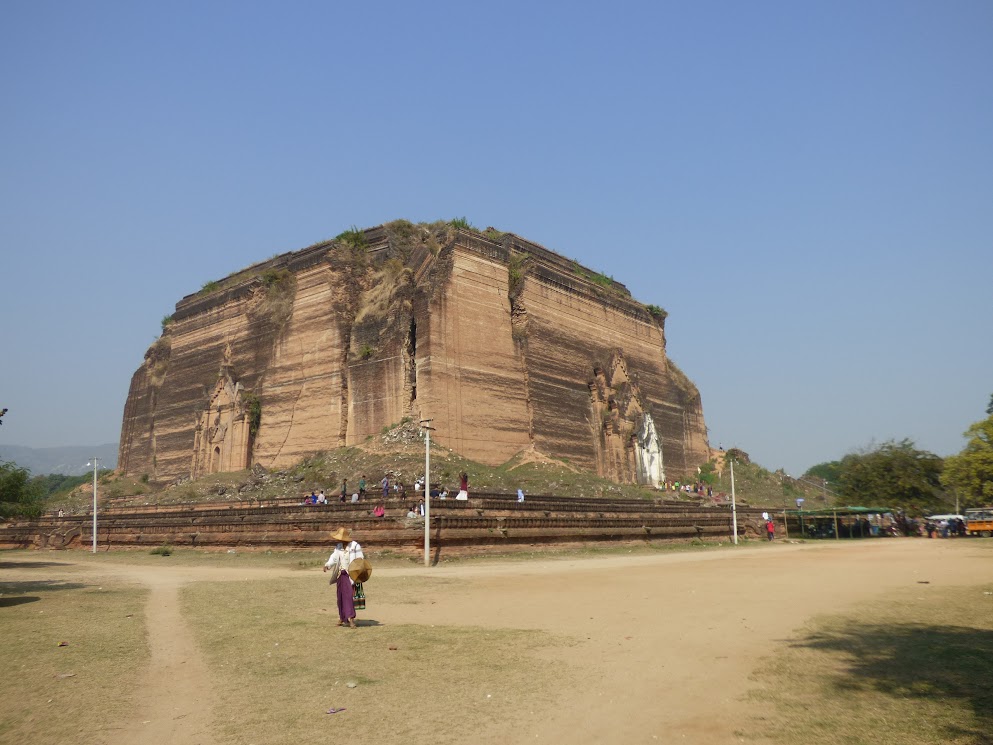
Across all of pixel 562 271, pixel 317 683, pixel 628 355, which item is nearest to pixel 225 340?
pixel 562 271

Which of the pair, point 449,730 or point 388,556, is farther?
point 388,556

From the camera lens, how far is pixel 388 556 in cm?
2181

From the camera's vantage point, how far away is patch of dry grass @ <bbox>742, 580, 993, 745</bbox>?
5.16 meters

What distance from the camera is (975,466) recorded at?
28.2 m

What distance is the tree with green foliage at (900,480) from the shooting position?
41.2m

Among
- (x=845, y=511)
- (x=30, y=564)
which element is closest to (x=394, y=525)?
(x=30, y=564)

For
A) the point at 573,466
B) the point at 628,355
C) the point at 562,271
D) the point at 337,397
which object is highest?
the point at 562,271

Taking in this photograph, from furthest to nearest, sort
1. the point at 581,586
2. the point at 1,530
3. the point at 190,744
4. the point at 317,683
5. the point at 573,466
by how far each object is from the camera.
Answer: the point at 573,466, the point at 1,530, the point at 581,586, the point at 317,683, the point at 190,744

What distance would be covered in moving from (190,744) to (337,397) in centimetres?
3168

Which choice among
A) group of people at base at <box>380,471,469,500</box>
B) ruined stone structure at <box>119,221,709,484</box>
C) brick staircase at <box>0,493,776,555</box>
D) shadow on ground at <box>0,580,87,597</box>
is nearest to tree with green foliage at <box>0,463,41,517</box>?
brick staircase at <box>0,493,776,555</box>

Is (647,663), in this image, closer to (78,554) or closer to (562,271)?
(78,554)

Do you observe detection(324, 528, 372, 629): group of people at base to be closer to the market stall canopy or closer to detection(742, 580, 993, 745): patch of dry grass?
detection(742, 580, 993, 745): patch of dry grass

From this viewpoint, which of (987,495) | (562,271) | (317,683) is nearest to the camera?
(317,683)

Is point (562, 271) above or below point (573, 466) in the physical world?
above
